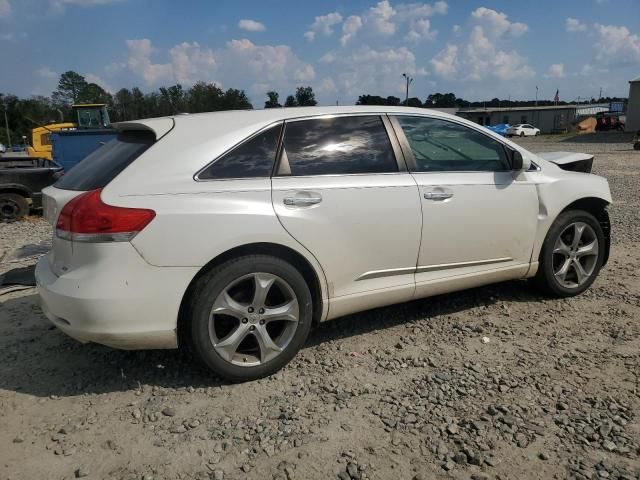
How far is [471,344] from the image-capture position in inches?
146

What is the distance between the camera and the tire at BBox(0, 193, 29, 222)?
31.4ft

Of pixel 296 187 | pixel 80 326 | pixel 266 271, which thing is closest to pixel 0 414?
pixel 80 326

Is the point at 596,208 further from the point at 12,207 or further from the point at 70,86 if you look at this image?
the point at 70,86

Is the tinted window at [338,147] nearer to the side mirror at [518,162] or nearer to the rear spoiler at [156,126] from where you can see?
the rear spoiler at [156,126]

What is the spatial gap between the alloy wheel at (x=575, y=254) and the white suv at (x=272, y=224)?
35cm

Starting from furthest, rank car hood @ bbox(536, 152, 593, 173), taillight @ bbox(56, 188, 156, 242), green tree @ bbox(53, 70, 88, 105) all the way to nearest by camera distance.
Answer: green tree @ bbox(53, 70, 88, 105), car hood @ bbox(536, 152, 593, 173), taillight @ bbox(56, 188, 156, 242)

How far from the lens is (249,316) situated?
311cm

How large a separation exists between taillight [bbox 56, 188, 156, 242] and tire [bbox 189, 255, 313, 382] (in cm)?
47

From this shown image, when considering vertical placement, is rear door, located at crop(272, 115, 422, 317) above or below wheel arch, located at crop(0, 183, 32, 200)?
above

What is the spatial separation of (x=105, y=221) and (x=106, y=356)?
4.15 ft

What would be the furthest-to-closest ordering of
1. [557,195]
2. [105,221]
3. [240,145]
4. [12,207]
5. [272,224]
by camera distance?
1. [12,207]
2. [557,195]
3. [240,145]
4. [272,224]
5. [105,221]

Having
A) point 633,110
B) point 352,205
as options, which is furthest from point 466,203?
point 633,110

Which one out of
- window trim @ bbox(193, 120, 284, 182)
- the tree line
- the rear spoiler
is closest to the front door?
window trim @ bbox(193, 120, 284, 182)

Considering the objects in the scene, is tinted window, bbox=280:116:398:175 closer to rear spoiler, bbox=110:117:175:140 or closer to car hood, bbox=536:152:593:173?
rear spoiler, bbox=110:117:175:140
